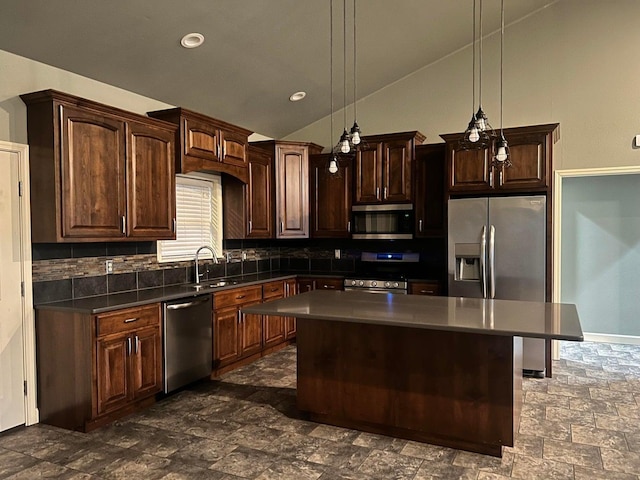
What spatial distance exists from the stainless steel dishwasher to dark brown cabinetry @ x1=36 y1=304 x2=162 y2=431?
0.24 meters

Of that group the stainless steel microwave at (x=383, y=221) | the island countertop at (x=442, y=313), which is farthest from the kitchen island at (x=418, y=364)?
the stainless steel microwave at (x=383, y=221)

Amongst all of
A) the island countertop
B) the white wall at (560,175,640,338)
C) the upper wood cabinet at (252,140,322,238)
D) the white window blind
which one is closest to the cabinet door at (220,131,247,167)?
the white window blind

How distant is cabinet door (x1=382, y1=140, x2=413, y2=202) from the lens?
17.2 feet

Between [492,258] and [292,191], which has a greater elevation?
[292,191]

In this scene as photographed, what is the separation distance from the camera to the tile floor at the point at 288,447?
2.68m

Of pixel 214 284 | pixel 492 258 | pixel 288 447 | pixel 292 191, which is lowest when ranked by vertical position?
pixel 288 447

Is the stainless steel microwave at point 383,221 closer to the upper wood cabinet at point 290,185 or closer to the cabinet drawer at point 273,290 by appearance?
the upper wood cabinet at point 290,185

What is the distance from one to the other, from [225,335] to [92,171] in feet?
6.30

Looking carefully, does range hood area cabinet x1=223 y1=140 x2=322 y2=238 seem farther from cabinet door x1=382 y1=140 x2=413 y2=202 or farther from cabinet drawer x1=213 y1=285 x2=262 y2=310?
cabinet door x1=382 y1=140 x2=413 y2=202

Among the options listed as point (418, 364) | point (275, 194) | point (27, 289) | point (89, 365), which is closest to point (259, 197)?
point (275, 194)

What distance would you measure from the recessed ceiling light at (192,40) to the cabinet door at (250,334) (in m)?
2.47

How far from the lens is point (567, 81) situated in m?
4.96

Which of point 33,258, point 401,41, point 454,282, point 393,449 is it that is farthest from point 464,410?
point 401,41

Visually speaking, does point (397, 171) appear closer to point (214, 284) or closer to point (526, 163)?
point (526, 163)
